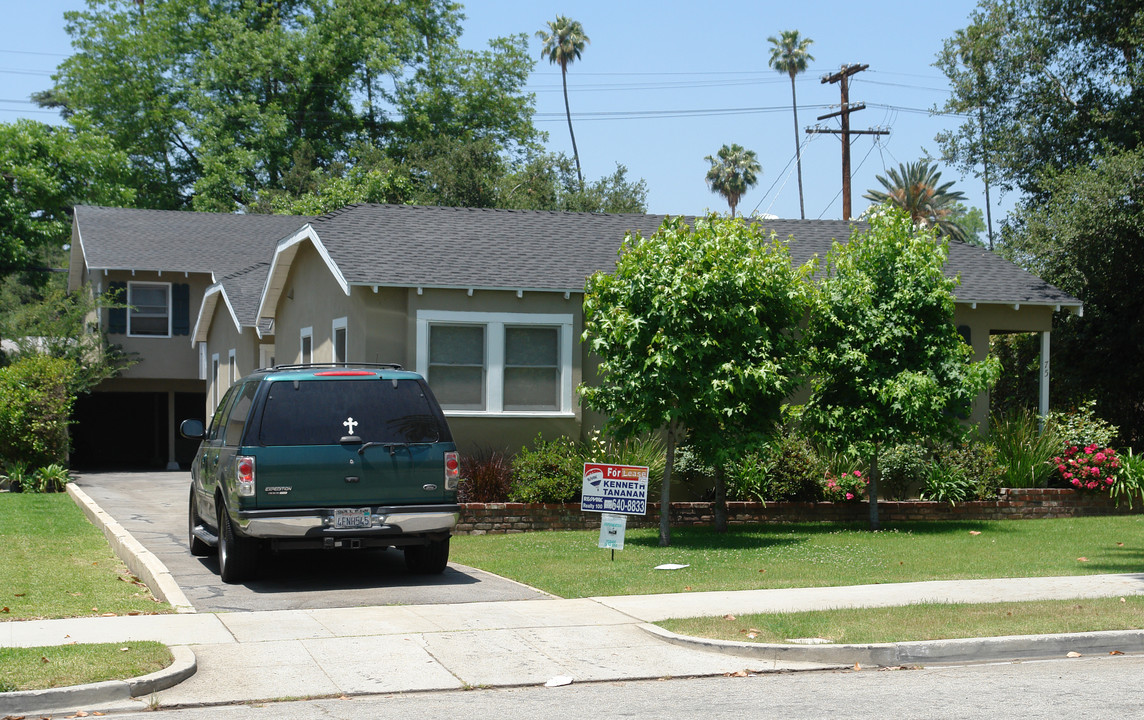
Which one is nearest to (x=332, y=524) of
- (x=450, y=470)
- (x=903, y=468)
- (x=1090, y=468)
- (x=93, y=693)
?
(x=450, y=470)

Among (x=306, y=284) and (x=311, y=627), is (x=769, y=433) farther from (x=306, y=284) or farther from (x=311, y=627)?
(x=306, y=284)

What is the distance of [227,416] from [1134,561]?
10.2 m

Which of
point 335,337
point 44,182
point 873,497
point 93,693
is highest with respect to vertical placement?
point 44,182

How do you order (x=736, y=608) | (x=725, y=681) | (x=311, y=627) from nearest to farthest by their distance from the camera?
(x=725, y=681), (x=311, y=627), (x=736, y=608)

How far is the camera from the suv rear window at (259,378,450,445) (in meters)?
11.2

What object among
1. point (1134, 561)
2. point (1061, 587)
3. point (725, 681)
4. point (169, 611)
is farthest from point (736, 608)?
point (1134, 561)

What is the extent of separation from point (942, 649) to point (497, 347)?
410 inches

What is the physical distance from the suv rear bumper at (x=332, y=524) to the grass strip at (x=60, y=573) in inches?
44.1

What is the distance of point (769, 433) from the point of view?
50.1 ft

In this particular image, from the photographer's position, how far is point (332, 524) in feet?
36.5

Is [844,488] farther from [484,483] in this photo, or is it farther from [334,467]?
[334,467]

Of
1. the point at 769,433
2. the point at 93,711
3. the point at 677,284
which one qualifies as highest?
the point at 677,284

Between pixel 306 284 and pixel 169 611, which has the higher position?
pixel 306 284

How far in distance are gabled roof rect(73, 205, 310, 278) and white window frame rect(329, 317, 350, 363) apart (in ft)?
44.6
